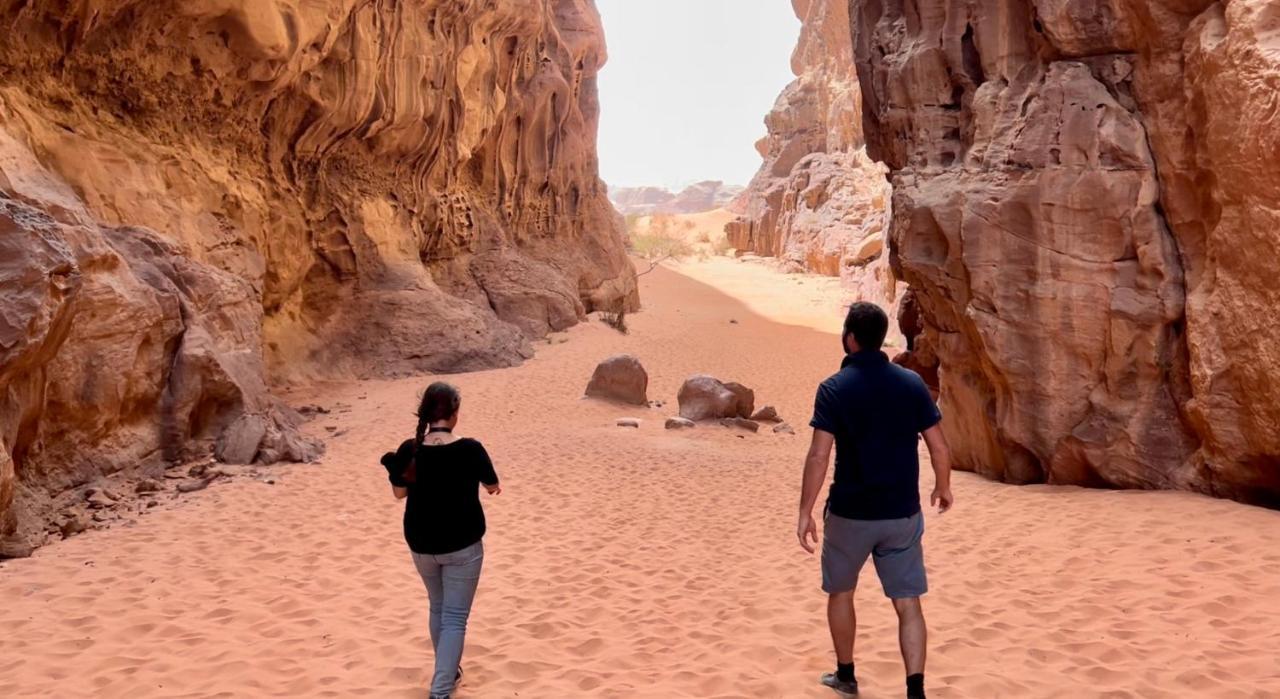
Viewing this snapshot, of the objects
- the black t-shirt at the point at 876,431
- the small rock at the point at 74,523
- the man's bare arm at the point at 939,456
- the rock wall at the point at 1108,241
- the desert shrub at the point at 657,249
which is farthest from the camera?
the desert shrub at the point at 657,249

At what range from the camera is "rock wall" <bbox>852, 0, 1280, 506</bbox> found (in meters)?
6.39

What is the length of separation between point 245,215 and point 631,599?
1052 centimetres

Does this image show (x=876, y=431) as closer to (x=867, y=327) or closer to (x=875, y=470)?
→ (x=875, y=470)

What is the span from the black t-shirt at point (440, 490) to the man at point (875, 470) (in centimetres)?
154

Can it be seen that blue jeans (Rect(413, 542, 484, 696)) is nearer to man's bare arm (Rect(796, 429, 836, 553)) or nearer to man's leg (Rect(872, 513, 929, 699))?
man's bare arm (Rect(796, 429, 836, 553))

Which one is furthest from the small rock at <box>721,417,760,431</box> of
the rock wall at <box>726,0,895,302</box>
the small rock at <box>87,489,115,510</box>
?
the rock wall at <box>726,0,895,302</box>

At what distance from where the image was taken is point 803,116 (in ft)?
166

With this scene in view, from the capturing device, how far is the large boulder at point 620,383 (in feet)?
50.8

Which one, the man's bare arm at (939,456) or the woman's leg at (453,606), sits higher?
the man's bare arm at (939,456)

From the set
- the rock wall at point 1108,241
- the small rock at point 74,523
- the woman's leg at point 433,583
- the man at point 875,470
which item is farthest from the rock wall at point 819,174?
the woman's leg at point 433,583

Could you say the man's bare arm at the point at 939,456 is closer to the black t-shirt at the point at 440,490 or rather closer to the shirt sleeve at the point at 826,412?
the shirt sleeve at the point at 826,412

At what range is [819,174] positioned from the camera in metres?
44.5

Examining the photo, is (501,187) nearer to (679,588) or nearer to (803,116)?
(679,588)

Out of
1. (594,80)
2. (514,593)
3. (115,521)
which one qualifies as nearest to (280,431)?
(115,521)
